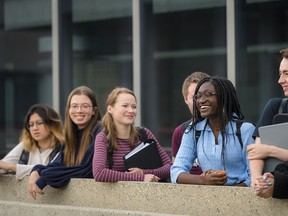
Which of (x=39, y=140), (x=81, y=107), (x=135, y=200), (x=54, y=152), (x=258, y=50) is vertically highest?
(x=258, y=50)

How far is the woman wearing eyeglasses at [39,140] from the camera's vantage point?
8.01m

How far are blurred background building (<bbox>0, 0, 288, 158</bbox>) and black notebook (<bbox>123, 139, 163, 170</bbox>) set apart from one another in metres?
3.85

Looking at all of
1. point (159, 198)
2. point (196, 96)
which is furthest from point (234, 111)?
point (159, 198)

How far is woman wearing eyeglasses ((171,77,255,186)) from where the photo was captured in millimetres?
5824

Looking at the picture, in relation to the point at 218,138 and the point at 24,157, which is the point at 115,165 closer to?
the point at 218,138

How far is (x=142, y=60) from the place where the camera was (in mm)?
12016

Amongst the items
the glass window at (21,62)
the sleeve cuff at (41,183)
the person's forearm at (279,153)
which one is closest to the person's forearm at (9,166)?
the sleeve cuff at (41,183)

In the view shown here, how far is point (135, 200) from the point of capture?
6273 millimetres

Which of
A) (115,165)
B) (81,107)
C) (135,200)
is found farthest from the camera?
(81,107)

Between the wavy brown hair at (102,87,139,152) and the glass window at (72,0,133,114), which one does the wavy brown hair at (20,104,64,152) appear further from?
the glass window at (72,0,133,114)

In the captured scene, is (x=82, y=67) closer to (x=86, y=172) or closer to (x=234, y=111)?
(x=86, y=172)

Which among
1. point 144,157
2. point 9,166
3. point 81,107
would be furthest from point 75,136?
point 9,166

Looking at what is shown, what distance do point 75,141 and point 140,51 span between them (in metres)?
4.84

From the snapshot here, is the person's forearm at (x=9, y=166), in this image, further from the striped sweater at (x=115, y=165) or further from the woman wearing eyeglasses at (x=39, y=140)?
the striped sweater at (x=115, y=165)
